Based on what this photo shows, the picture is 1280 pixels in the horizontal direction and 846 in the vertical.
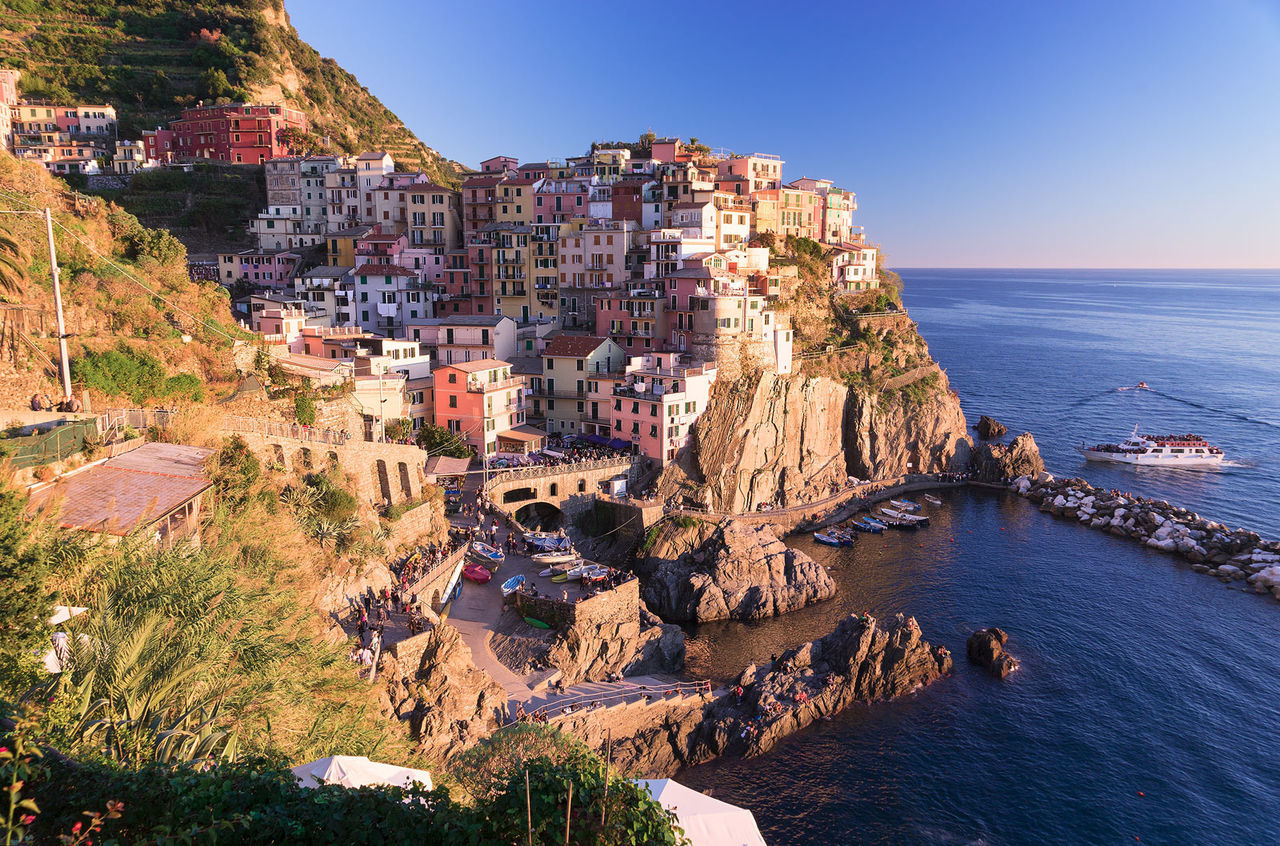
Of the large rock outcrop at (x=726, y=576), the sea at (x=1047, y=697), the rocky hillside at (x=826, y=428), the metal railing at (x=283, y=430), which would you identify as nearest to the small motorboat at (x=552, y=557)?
the large rock outcrop at (x=726, y=576)

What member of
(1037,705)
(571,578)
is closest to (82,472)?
(571,578)

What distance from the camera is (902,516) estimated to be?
52.6 meters

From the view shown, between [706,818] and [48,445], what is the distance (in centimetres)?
1822

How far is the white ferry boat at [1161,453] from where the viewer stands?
214 feet

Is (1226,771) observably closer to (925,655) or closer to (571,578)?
(925,655)

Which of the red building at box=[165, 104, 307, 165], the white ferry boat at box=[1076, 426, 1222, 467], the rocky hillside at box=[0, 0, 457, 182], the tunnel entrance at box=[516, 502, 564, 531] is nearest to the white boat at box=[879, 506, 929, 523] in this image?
the tunnel entrance at box=[516, 502, 564, 531]

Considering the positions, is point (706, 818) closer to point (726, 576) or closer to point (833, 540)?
point (726, 576)

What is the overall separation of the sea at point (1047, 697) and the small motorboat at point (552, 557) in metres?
7.37

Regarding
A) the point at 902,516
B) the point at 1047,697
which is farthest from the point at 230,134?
the point at 1047,697

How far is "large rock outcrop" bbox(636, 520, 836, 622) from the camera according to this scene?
4019 cm

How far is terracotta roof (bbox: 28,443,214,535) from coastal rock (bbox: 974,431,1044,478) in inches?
2223

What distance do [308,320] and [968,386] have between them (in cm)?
7618

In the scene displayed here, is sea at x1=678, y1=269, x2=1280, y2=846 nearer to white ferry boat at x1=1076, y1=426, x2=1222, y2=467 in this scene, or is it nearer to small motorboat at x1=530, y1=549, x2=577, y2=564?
white ferry boat at x1=1076, y1=426, x2=1222, y2=467

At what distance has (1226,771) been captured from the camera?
2819 cm
